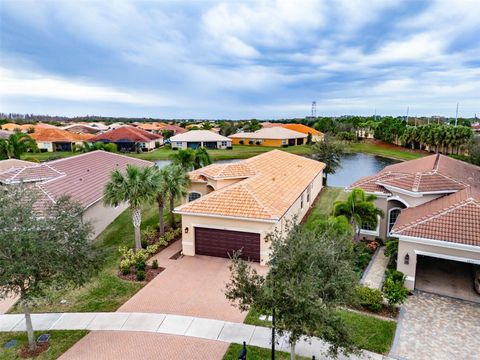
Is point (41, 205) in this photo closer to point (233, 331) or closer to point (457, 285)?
point (233, 331)

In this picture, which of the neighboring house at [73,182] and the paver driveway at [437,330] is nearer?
the paver driveway at [437,330]

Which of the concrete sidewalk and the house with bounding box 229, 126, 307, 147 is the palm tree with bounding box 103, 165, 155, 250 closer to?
the concrete sidewalk

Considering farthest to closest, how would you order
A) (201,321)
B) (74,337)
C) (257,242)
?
(257,242) < (201,321) < (74,337)

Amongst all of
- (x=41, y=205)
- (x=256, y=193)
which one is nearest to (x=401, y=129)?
(x=256, y=193)

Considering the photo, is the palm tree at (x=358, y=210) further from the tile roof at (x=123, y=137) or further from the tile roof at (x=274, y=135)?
the tile roof at (x=274, y=135)

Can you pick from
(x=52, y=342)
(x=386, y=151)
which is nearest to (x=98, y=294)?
(x=52, y=342)

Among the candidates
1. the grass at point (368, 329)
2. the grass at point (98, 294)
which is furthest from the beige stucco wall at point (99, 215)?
the grass at point (368, 329)

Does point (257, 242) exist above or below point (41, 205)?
below

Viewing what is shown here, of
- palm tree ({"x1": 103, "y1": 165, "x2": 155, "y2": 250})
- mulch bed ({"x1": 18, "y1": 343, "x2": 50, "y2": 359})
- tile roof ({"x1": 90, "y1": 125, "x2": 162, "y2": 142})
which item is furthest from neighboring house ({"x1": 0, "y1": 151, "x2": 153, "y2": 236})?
tile roof ({"x1": 90, "y1": 125, "x2": 162, "y2": 142})
